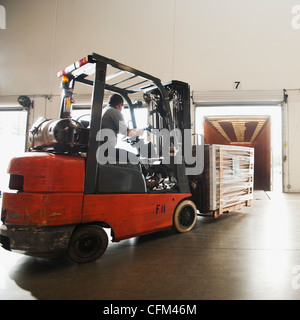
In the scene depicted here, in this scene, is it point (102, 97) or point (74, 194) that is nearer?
point (74, 194)

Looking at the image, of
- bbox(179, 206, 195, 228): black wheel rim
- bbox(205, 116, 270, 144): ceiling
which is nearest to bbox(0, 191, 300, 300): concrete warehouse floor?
bbox(179, 206, 195, 228): black wheel rim

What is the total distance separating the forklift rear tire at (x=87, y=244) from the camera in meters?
2.07

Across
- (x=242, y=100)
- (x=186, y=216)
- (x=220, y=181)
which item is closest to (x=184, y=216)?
(x=186, y=216)

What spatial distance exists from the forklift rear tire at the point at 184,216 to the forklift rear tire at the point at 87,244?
114cm

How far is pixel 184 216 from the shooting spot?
128 inches

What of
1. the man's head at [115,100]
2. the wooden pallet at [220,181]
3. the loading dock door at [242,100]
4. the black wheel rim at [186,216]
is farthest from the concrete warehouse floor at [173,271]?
the loading dock door at [242,100]

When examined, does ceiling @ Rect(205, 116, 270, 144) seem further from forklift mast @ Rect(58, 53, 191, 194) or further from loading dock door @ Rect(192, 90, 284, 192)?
forklift mast @ Rect(58, 53, 191, 194)

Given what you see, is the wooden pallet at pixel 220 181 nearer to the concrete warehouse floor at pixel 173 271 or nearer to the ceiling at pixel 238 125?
the concrete warehouse floor at pixel 173 271

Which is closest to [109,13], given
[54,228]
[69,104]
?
[69,104]

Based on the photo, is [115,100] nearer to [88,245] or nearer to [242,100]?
[88,245]
